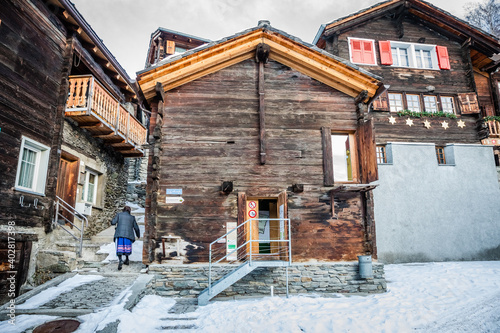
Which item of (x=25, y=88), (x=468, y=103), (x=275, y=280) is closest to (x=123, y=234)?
(x=275, y=280)

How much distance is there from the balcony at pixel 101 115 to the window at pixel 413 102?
1270 centimetres

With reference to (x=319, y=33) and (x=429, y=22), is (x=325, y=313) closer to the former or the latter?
(x=319, y=33)

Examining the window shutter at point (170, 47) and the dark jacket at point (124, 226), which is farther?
the window shutter at point (170, 47)

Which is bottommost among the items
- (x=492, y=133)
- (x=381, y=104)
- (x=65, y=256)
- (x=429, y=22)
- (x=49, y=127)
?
(x=65, y=256)

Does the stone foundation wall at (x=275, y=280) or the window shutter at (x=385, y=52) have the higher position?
the window shutter at (x=385, y=52)

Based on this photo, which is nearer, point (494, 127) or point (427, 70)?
point (494, 127)

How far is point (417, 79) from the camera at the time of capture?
1645 cm

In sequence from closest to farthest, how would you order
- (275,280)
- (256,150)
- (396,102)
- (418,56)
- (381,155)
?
(275,280) < (256,150) < (381,155) < (396,102) < (418,56)

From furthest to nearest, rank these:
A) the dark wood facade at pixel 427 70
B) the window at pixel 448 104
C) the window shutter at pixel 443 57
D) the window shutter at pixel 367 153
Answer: the window shutter at pixel 443 57, the window at pixel 448 104, the dark wood facade at pixel 427 70, the window shutter at pixel 367 153

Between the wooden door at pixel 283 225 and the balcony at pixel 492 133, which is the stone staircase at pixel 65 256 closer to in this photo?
the wooden door at pixel 283 225

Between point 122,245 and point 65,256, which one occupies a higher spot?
point 122,245

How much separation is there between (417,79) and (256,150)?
11.4 metres

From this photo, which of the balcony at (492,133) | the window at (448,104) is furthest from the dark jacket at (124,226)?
the balcony at (492,133)

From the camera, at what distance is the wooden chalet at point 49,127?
27.6 ft
